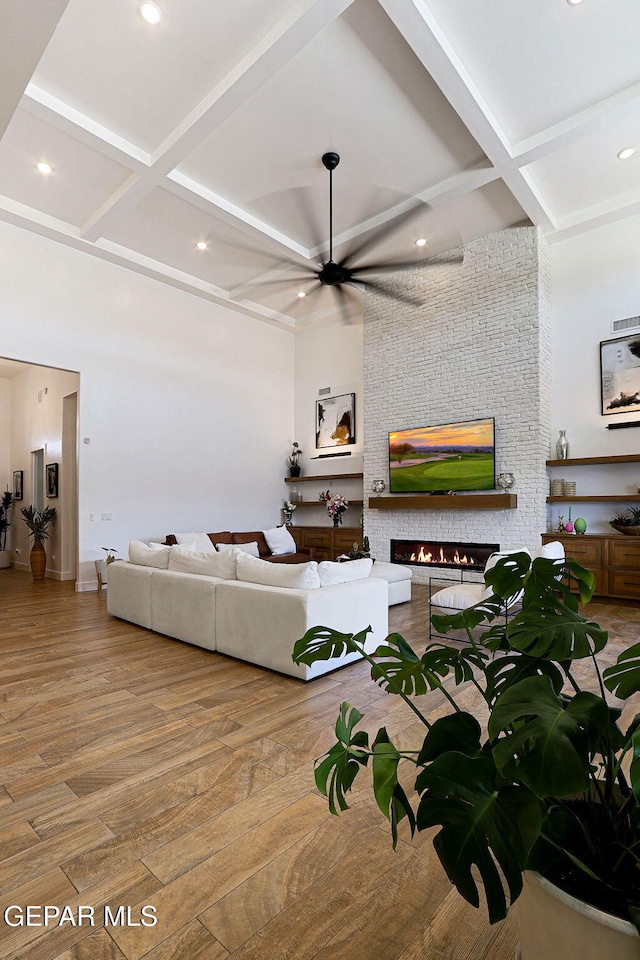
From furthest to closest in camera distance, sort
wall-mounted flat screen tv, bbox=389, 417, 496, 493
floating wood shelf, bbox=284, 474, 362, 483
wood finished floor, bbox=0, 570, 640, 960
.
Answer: floating wood shelf, bbox=284, 474, 362, 483, wall-mounted flat screen tv, bbox=389, 417, 496, 493, wood finished floor, bbox=0, 570, 640, 960

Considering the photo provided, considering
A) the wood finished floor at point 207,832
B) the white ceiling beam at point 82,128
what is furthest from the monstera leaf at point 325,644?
the white ceiling beam at point 82,128

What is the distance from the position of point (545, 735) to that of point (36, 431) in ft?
31.8

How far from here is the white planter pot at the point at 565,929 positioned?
2.37 feet

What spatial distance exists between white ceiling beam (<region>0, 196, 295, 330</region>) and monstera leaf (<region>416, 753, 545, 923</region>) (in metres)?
7.18

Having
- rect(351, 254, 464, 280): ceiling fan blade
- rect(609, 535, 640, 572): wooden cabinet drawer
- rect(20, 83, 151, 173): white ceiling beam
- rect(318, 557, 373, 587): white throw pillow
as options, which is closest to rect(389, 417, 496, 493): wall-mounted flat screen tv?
rect(609, 535, 640, 572): wooden cabinet drawer

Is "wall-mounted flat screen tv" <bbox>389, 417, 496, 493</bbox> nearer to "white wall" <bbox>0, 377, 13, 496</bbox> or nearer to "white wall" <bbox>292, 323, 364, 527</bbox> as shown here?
"white wall" <bbox>292, 323, 364, 527</bbox>

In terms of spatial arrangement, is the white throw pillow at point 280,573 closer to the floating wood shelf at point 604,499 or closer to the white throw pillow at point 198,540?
the white throw pillow at point 198,540

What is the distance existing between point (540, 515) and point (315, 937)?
557 centimetres

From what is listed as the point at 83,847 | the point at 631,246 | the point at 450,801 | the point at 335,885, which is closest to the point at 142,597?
the point at 83,847

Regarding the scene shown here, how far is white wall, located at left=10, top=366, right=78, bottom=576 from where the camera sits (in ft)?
25.8

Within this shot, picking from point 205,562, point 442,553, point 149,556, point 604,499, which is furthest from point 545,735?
point 442,553

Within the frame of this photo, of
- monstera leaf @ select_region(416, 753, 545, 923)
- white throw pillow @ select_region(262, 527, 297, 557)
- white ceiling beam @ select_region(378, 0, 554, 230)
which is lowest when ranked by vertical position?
white throw pillow @ select_region(262, 527, 297, 557)

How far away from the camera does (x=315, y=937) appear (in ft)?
4.24

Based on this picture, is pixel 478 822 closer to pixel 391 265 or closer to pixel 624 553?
pixel 391 265
